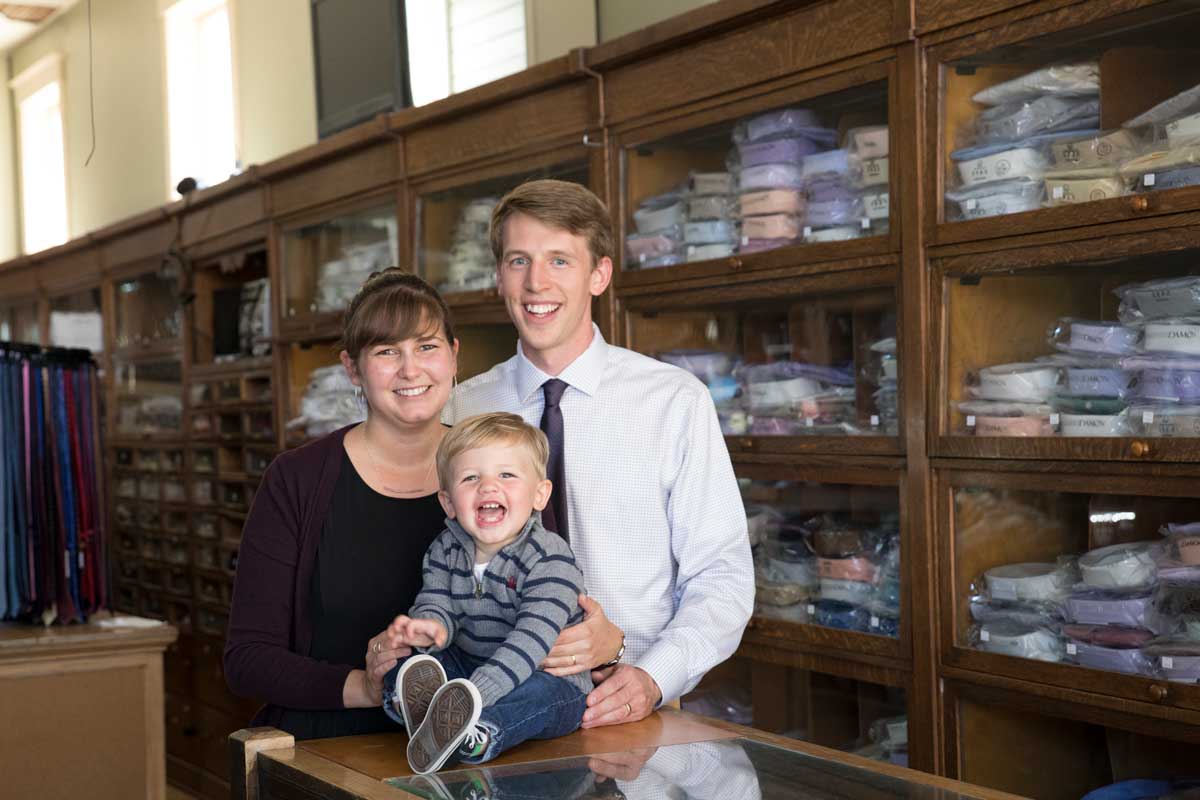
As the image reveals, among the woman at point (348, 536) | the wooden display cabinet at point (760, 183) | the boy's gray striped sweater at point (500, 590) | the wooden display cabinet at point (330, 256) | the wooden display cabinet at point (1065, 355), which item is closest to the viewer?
the boy's gray striped sweater at point (500, 590)

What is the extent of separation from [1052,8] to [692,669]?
135 centimetres

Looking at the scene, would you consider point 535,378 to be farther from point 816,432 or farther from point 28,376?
point 28,376

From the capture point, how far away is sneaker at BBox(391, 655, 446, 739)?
5.31 feet

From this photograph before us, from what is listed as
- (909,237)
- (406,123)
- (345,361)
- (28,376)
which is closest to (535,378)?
(345,361)

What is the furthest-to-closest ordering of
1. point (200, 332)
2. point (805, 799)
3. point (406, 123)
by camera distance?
1. point (200, 332)
2. point (406, 123)
3. point (805, 799)

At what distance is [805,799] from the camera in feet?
4.64

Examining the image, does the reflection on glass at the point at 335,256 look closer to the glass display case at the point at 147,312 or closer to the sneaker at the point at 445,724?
the glass display case at the point at 147,312

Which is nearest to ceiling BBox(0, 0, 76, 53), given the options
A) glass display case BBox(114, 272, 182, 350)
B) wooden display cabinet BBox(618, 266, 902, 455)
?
glass display case BBox(114, 272, 182, 350)

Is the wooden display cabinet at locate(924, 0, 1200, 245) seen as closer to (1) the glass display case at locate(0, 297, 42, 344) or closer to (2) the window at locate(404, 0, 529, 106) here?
(2) the window at locate(404, 0, 529, 106)

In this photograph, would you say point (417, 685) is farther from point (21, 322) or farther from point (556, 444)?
point (21, 322)

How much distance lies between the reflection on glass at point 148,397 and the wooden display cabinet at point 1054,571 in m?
4.18

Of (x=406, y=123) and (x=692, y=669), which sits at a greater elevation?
(x=406, y=123)

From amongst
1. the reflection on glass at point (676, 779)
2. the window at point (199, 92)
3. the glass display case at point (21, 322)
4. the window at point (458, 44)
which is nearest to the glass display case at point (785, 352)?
the reflection on glass at point (676, 779)

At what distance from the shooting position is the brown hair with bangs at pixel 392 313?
6.54 ft
